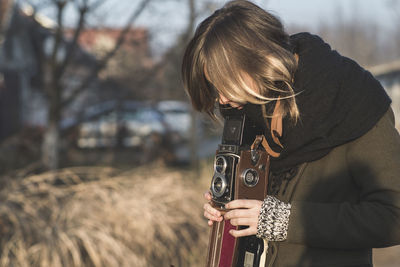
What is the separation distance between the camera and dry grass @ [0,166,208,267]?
352 centimetres

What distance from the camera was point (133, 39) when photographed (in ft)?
18.7

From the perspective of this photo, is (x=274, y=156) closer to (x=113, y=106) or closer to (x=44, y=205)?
(x=44, y=205)

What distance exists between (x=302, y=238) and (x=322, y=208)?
0.10 m

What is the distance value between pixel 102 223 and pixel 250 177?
265 centimetres

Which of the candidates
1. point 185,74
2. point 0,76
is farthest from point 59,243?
point 0,76

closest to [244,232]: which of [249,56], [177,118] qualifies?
[249,56]

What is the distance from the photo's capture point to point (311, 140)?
1.38m

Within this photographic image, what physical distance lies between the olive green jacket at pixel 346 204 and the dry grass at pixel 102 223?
2394 mm

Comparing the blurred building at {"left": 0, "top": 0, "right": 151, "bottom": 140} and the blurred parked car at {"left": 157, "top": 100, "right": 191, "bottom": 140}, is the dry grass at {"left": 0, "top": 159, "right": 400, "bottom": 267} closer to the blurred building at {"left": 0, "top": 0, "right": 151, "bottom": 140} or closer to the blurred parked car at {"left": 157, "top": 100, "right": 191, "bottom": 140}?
the blurred building at {"left": 0, "top": 0, "right": 151, "bottom": 140}

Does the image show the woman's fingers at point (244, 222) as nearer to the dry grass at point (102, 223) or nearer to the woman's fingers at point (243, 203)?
the woman's fingers at point (243, 203)

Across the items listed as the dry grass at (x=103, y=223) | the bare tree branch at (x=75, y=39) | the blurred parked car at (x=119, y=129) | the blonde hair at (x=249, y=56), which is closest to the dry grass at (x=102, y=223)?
the dry grass at (x=103, y=223)

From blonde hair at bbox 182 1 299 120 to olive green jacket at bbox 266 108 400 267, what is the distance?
200 millimetres

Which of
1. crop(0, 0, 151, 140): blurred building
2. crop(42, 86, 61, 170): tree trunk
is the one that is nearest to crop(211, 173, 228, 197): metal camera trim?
crop(42, 86, 61, 170): tree trunk

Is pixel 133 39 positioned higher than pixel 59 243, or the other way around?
pixel 133 39
